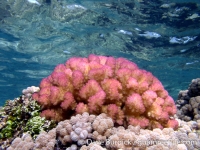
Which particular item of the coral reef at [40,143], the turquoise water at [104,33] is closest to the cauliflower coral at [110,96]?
the coral reef at [40,143]

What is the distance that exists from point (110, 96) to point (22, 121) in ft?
6.03

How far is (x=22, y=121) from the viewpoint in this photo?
11.4ft

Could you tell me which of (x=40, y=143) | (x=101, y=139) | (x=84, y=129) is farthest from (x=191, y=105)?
(x=40, y=143)

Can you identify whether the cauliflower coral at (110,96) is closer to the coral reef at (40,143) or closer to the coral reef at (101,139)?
the coral reef at (101,139)

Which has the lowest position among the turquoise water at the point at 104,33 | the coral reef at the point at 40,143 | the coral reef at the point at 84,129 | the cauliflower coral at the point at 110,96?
the coral reef at the point at 40,143

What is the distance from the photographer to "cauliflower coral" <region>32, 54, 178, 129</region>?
304cm

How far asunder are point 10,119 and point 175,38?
1392 cm

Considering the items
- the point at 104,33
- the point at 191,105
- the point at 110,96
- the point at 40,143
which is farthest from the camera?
the point at 104,33

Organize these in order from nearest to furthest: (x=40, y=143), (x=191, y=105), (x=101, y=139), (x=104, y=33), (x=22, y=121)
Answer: (x=101, y=139), (x=40, y=143), (x=22, y=121), (x=191, y=105), (x=104, y=33)

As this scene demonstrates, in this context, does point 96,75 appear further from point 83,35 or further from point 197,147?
point 83,35

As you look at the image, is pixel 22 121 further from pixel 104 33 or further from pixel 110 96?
pixel 104 33

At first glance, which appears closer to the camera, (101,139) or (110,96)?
(101,139)

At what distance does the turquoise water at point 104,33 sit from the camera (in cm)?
1165

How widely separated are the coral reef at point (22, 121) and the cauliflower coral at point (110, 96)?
0.15m
